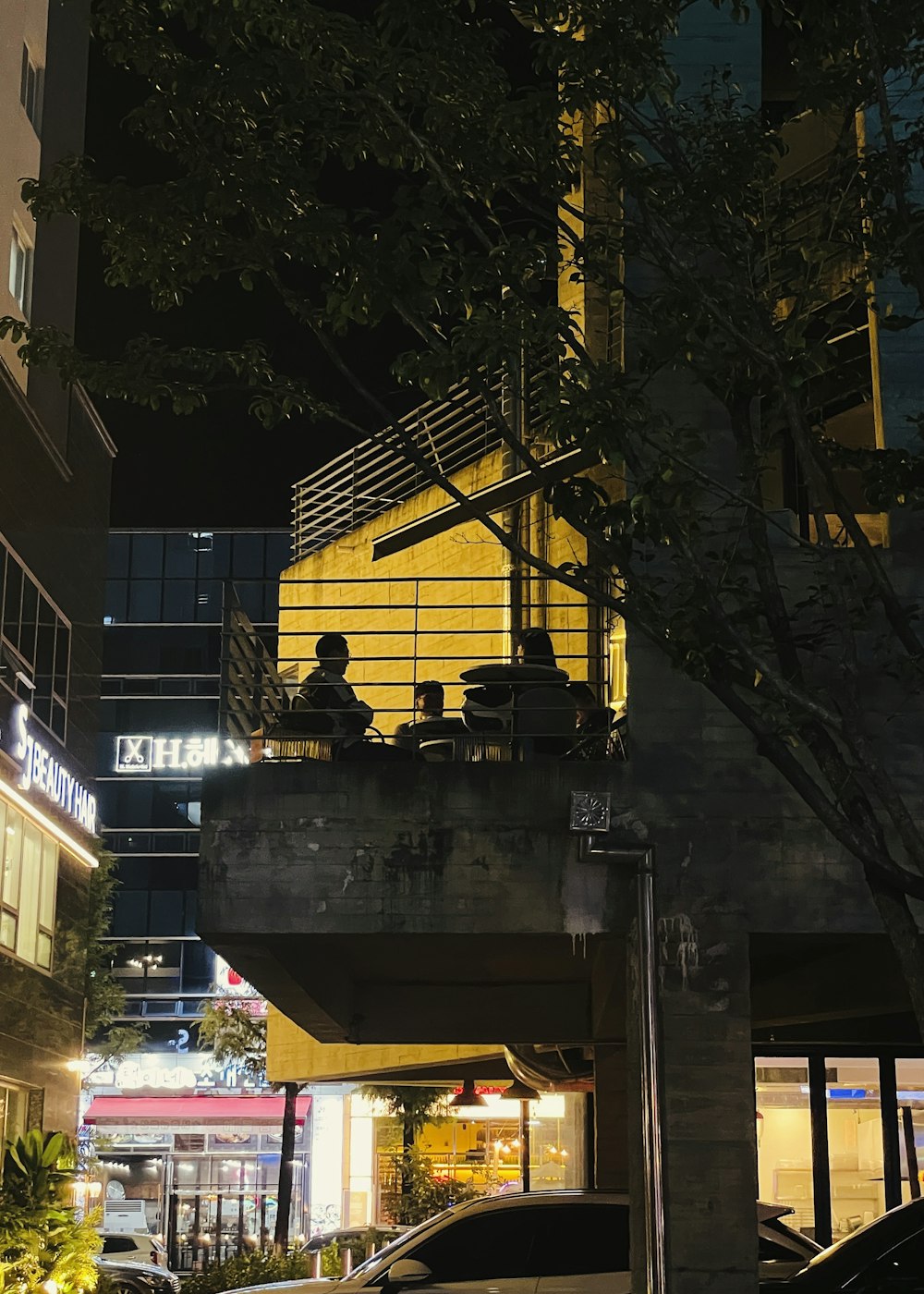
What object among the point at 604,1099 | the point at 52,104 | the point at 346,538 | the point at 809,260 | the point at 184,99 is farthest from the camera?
the point at 346,538

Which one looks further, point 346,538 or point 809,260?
point 346,538

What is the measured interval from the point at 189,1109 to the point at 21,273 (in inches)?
1439

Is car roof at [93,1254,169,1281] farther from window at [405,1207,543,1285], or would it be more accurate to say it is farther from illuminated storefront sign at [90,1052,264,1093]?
illuminated storefront sign at [90,1052,264,1093]

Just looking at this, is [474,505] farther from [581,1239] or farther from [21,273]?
[21,273]

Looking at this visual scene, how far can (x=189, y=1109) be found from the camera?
52.6m

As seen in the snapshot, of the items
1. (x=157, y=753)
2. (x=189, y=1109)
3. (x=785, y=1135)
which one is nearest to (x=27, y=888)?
(x=785, y=1135)

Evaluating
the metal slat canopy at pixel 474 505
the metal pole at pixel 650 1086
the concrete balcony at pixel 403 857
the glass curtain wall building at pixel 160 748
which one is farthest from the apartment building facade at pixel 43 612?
the glass curtain wall building at pixel 160 748

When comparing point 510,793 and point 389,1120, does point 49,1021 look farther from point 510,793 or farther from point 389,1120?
point 389,1120

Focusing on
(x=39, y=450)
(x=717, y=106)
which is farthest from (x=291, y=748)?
(x=39, y=450)

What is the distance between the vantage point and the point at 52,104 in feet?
78.3

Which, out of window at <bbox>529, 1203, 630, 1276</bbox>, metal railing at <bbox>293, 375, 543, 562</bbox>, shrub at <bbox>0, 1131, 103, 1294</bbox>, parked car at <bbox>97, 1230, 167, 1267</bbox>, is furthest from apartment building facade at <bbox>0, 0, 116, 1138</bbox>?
window at <bbox>529, 1203, 630, 1276</bbox>

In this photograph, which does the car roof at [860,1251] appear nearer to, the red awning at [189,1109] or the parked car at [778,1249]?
the parked car at [778,1249]

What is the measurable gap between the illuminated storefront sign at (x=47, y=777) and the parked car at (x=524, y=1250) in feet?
29.2

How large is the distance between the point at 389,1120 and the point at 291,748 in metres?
31.4
